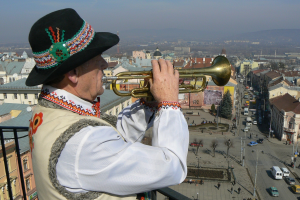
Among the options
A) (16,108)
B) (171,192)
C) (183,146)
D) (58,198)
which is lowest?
(16,108)

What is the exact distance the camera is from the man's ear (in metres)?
1.81

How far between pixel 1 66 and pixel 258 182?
132ft

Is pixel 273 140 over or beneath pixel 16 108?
beneath

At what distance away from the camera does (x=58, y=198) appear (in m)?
1.63

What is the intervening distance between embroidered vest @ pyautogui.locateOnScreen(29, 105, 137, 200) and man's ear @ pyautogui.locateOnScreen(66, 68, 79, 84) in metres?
0.22

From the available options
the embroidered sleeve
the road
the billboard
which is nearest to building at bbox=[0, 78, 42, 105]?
the road

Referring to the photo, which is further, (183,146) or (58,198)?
(183,146)

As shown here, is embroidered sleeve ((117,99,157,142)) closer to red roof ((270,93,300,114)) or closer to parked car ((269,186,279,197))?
parked car ((269,186,279,197))

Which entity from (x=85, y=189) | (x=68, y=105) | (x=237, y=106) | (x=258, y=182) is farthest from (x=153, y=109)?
(x=237, y=106)

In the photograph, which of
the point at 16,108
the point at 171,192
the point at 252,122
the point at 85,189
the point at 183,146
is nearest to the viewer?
the point at 85,189

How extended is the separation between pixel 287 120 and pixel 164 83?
102ft

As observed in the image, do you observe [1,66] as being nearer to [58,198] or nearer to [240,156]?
[240,156]

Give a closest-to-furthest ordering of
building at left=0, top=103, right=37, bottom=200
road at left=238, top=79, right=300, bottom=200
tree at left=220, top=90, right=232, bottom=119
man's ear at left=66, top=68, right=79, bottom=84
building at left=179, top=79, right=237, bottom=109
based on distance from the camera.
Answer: man's ear at left=66, top=68, right=79, bottom=84
building at left=0, top=103, right=37, bottom=200
road at left=238, top=79, right=300, bottom=200
tree at left=220, top=90, right=232, bottom=119
building at left=179, top=79, right=237, bottom=109

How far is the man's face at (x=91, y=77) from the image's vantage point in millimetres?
1874
